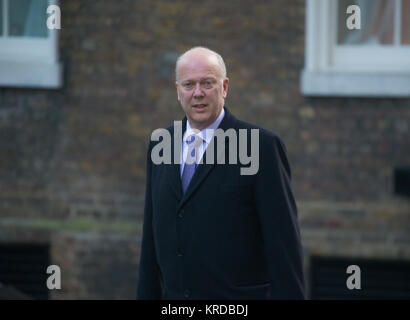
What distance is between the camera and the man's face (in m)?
3.69

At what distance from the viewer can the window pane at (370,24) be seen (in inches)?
289

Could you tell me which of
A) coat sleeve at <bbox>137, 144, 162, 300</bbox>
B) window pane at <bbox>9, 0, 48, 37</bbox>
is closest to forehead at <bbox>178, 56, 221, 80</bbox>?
coat sleeve at <bbox>137, 144, 162, 300</bbox>

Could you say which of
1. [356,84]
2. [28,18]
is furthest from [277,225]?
[28,18]

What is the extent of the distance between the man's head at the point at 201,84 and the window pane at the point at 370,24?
3.85 meters

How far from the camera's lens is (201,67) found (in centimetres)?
368

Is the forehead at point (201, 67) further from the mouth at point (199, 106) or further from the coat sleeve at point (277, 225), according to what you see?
the coat sleeve at point (277, 225)

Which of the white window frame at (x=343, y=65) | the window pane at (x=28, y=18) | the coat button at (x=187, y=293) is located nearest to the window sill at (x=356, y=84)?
the white window frame at (x=343, y=65)

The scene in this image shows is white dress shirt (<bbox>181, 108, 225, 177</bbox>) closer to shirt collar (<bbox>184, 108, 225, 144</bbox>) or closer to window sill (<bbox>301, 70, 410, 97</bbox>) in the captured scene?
shirt collar (<bbox>184, 108, 225, 144</bbox>)

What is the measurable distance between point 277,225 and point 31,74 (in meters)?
4.32

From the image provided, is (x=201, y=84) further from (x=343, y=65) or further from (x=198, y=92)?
(x=343, y=65)

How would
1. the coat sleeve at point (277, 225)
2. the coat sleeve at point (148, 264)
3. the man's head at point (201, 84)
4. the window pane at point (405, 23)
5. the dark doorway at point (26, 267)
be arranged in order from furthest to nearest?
the dark doorway at point (26, 267), the window pane at point (405, 23), the coat sleeve at point (148, 264), the man's head at point (201, 84), the coat sleeve at point (277, 225)

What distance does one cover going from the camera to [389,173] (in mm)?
7156

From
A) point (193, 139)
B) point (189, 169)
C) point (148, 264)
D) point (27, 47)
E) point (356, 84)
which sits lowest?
point (148, 264)

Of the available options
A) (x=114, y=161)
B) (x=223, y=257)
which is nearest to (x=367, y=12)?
(x=114, y=161)
